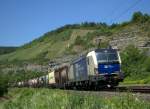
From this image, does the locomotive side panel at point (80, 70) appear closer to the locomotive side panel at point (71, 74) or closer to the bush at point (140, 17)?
the locomotive side panel at point (71, 74)

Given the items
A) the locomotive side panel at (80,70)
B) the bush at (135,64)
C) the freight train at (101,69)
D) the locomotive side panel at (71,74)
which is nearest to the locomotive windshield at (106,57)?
the freight train at (101,69)

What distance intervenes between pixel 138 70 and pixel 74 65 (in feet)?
92.4

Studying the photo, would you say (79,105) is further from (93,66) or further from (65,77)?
(65,77)

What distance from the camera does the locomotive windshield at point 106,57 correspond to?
109ft

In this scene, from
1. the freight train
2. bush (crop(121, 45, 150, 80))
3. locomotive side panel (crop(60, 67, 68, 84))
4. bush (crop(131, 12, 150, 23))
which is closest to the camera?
the freight train

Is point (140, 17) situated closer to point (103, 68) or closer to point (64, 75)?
point (64, 75)

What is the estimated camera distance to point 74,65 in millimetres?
42719

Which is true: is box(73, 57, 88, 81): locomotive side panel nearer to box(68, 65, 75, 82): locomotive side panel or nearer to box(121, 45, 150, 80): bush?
box(68, 65, 75, 82): locomotive side panel

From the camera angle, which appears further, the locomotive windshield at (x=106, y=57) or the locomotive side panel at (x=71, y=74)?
the locomotive side panel at (x=71, y=74)

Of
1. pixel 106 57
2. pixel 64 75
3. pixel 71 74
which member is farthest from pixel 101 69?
pixel 64 75

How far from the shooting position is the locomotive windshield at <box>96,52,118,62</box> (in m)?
33.2

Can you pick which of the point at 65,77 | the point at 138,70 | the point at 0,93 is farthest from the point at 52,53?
the point at 65,77

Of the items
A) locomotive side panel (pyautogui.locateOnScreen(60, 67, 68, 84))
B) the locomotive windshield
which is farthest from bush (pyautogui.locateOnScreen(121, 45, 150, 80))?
the locomotive windshield

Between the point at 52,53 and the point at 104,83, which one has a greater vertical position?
the point at 52,53
